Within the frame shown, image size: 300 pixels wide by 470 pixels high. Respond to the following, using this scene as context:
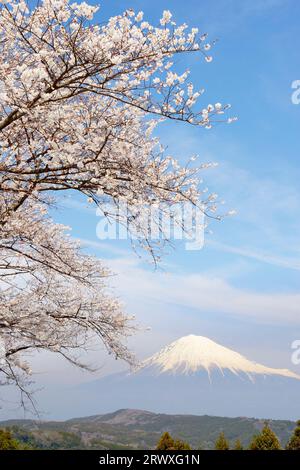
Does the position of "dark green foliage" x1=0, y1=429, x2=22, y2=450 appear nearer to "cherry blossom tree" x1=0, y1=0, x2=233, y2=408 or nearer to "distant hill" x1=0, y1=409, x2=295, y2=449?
"cherry blossom tree" x1=0, y1=0, x2=233, y2=408

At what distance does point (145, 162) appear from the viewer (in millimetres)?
9250

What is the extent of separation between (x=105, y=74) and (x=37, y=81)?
1085mm

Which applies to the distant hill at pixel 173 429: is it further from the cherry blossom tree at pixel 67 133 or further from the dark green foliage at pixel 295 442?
the cherry blossom tree at pixel 67 133

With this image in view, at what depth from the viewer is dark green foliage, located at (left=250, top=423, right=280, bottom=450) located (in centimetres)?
1496

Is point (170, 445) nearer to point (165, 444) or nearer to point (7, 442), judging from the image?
point (165, 444)

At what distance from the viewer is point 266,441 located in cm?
1503

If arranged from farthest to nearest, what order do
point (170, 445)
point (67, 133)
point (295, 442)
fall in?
point (295, 442) → point (170, 445) → point (67, 133)

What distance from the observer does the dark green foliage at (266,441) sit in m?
15.0

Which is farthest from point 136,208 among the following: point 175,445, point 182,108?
point 175,445

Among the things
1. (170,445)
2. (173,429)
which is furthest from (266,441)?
(173,429)

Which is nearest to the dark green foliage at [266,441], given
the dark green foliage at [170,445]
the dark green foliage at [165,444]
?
the dark green foliage at [170,445]

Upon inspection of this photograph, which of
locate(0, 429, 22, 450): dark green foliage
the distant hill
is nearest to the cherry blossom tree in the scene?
locate(0, 429, 22, 450): dark green foliage

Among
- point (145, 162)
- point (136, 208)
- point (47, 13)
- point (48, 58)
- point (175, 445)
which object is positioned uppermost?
point (47, 13)
